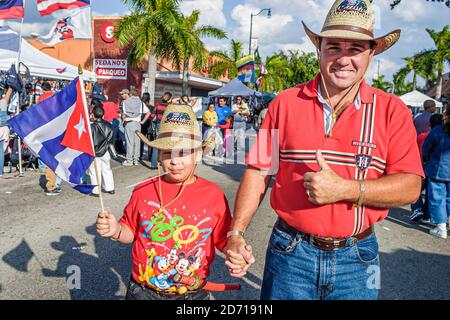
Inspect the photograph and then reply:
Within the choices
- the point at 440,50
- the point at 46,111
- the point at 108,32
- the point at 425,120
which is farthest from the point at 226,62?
the point at 46,111

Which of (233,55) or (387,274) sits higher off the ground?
(233,55)

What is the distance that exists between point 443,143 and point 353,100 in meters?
5.31

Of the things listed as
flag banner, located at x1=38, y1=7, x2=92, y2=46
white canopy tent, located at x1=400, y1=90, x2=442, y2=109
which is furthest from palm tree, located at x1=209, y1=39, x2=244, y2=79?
flag banner, located at x1=38, y1=7, x2=92, y2=46

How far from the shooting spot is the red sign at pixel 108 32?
2770 centimetres

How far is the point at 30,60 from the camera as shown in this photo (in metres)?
13.6

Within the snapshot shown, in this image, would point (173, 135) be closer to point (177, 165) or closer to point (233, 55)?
point (177, 165)

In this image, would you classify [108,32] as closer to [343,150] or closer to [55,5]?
[55,5]

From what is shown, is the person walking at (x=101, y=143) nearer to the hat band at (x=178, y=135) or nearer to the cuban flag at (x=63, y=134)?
the cuban flag at (x=63, y=134)

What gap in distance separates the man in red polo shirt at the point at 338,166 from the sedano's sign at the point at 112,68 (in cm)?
2693

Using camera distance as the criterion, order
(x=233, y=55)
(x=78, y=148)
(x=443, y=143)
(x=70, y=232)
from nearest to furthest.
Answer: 1. (x=78, y=148)
2. (x=70, y=232)
3. (x=443, y=143)
4. (x=233, y=55)

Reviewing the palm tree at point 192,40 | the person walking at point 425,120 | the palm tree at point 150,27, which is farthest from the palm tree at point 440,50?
the person walking at point 425,120

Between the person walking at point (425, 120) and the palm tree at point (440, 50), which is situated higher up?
the palm tree at point (440, 50)

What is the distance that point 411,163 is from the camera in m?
1.85
